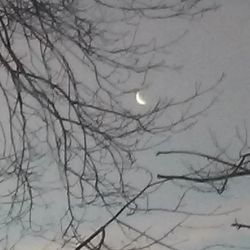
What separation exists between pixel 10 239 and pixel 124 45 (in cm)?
62

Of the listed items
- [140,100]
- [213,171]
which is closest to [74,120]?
[140,100]

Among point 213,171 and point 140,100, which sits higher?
point 140,100

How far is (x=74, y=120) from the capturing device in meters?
1.86

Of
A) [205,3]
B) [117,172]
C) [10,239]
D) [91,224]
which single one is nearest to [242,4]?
[205,3]

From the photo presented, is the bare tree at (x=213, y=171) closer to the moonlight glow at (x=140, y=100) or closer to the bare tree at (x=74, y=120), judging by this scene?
the bare tree at (x=74, y=120)

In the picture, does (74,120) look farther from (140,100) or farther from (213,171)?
(213,171)

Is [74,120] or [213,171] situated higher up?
[74,120]

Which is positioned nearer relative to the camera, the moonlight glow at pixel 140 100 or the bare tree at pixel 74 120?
the bare tree at pixel 74 120

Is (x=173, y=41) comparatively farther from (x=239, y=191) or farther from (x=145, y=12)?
(x=239, y=191)

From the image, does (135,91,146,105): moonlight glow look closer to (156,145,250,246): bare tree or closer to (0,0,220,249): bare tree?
(0,0,220,249): bare tree

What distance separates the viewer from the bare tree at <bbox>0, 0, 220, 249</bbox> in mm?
1773

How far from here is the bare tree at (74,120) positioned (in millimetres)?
1773

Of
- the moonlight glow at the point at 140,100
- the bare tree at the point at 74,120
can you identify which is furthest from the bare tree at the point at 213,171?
the moonlight glow at the point at 140,100

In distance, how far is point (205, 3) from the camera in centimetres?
210
